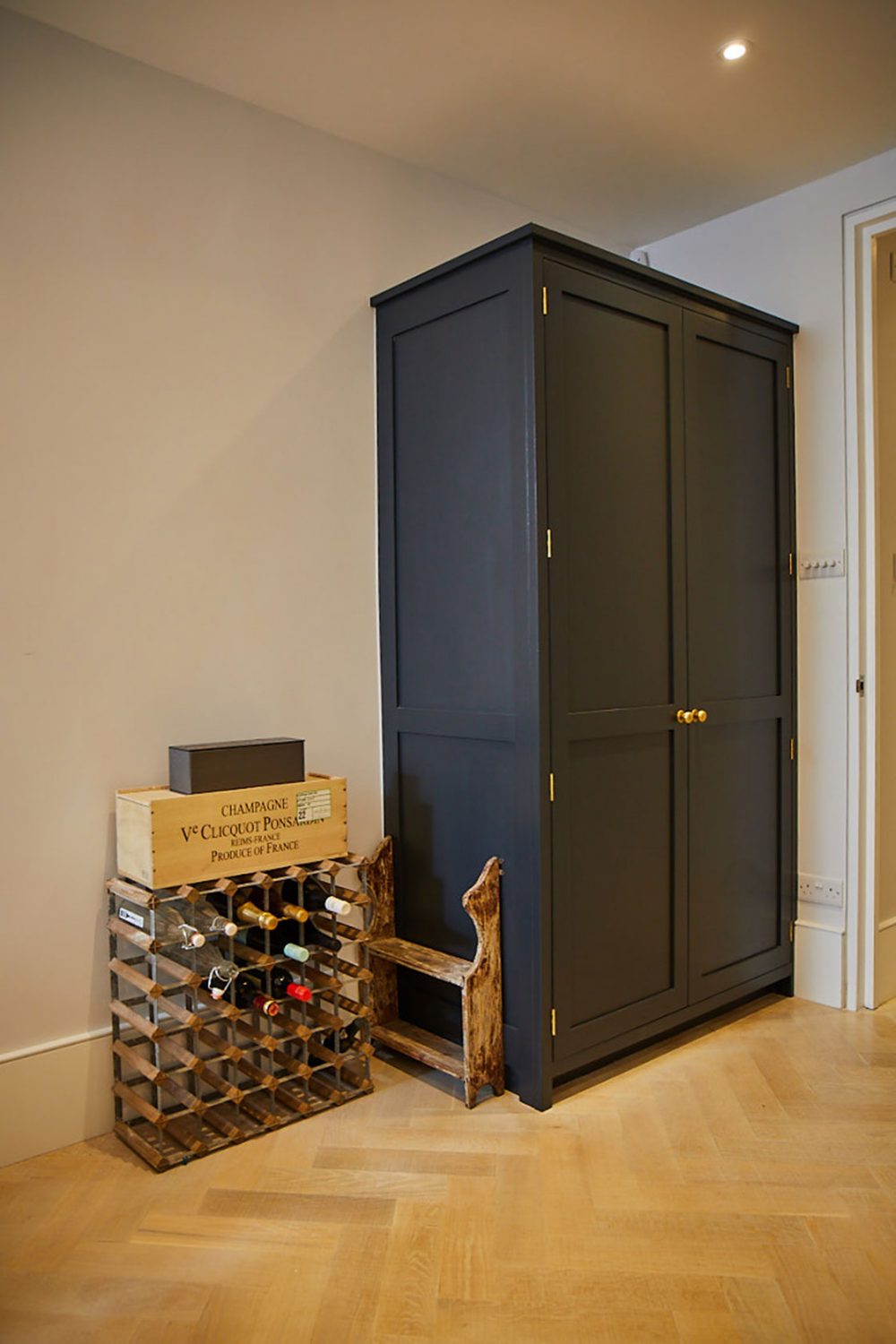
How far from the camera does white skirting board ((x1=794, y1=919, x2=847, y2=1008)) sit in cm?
316

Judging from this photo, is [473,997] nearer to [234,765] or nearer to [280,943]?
[280,943]

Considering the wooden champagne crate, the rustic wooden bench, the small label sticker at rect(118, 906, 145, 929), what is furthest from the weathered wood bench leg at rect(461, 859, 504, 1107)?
the small label sticker at rect(118, 906, 145, 929)

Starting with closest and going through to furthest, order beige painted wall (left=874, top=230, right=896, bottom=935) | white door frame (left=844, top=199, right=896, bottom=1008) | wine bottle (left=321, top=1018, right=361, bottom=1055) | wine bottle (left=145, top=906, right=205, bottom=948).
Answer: wine bottle (left=145, top=906, right=205, bottom=948) < wine bottle (left=321, top=1018, right=361, bottom=1055) < white door frame (left=844, top=199, right=896, bottom=1008) < beige painted wall (left=874, top=230, right=896, bottom=935)

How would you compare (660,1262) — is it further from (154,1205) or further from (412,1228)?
(154,1205)

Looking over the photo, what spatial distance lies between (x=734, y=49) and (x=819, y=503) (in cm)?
133

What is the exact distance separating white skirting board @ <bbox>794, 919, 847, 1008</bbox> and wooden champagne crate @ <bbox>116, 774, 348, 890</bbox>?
164 centimetres

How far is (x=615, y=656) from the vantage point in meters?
2.66

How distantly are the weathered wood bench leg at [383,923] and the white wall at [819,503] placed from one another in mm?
1351

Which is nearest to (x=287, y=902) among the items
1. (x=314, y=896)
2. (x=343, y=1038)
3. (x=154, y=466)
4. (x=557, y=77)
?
(x=314, y=896)

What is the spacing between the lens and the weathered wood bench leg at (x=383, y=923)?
2.88 metres

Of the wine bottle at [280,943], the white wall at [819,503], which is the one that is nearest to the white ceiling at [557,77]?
the white wall at [819,503]

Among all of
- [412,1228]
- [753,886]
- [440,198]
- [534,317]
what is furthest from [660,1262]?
[440,198]

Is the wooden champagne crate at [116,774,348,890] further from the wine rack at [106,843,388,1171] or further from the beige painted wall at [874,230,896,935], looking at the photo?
the beige painted wall at [874,230,896,935]

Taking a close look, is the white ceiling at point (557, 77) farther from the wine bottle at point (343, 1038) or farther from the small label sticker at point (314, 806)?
the wine bottle at point (343, 1038)
